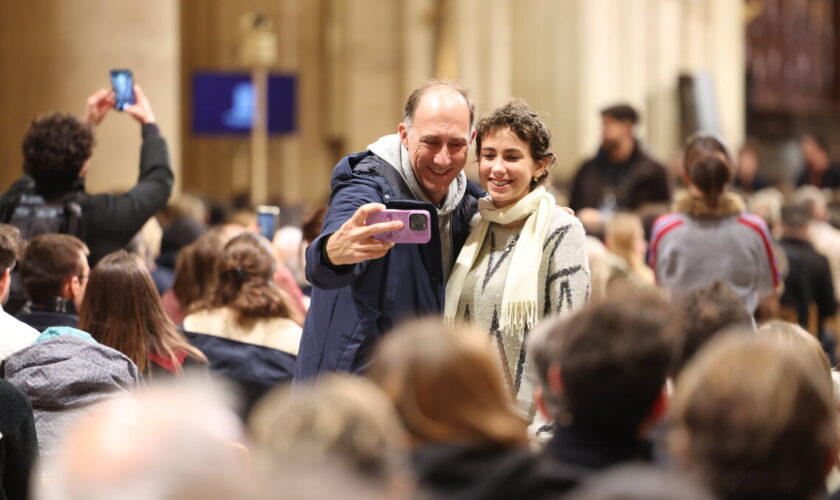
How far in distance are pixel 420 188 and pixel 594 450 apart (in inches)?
66.1

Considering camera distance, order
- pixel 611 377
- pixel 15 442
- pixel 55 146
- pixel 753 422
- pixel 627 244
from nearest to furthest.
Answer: pixel 753 422 → pixel 611 377 → pixel 15 442 → pixel 55 146 → pixel 627 244

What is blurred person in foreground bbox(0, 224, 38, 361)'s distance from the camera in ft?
16.8

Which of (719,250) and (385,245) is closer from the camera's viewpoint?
(385,245)

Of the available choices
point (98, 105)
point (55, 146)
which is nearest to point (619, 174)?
point (98, 105)

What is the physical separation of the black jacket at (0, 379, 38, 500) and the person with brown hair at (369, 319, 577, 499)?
2.05 metres

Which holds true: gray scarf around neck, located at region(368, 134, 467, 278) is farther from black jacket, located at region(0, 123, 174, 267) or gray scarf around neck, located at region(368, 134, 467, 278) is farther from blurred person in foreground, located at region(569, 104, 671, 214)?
blurred person in foreground, located at region(569, 104, 671, 214)

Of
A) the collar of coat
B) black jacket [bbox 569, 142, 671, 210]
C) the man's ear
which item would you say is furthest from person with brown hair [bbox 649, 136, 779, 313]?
black jacket [bbox 569, 142, 671, 210]

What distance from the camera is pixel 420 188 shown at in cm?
452

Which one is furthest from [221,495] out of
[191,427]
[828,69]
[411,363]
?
[828,69]

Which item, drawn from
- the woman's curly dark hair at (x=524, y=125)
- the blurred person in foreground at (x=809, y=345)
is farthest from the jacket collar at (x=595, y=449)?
the woman's curly dark hair at (x=524, y=125)

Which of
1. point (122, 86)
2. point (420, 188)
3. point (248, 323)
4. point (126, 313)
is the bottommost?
point (248, 323)

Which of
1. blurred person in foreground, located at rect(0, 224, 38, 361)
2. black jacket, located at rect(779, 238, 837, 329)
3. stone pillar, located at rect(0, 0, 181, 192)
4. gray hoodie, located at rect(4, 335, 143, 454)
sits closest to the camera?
gray hoodie, located at rect(4, 335, 143, 454)

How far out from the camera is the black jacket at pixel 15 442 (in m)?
4.43

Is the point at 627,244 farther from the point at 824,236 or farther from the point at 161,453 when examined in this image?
the point at 161,453
